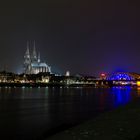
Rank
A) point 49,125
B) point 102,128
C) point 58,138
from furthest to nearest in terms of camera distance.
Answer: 1. point 49,125
2. point 102,128
3. point 58,138

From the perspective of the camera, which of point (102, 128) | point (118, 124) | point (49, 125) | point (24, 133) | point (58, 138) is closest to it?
point (58, 138)

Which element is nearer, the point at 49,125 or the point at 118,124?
the point at 118,124

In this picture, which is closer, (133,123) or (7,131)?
(133,123)

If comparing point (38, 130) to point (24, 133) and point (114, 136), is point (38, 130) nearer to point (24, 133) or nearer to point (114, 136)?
point (24, 133)

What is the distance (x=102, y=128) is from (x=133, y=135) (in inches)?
80.1

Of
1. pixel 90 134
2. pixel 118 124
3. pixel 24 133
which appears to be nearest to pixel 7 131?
pixel 24 133

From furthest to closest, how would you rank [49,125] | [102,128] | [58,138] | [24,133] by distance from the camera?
1. [49,125]
2. [24,133]
3. [102,128]
4. [58,138]

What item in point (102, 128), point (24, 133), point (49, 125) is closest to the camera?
point (102, 128)

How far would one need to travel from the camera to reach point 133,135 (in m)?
12.9

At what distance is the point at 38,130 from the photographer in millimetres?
25500

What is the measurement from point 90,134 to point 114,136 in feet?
3.06

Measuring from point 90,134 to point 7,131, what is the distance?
12940 millimetres

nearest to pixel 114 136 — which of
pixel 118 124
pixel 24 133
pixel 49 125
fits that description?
pixel 118 124

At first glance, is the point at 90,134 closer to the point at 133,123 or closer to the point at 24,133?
the point at 133,123
